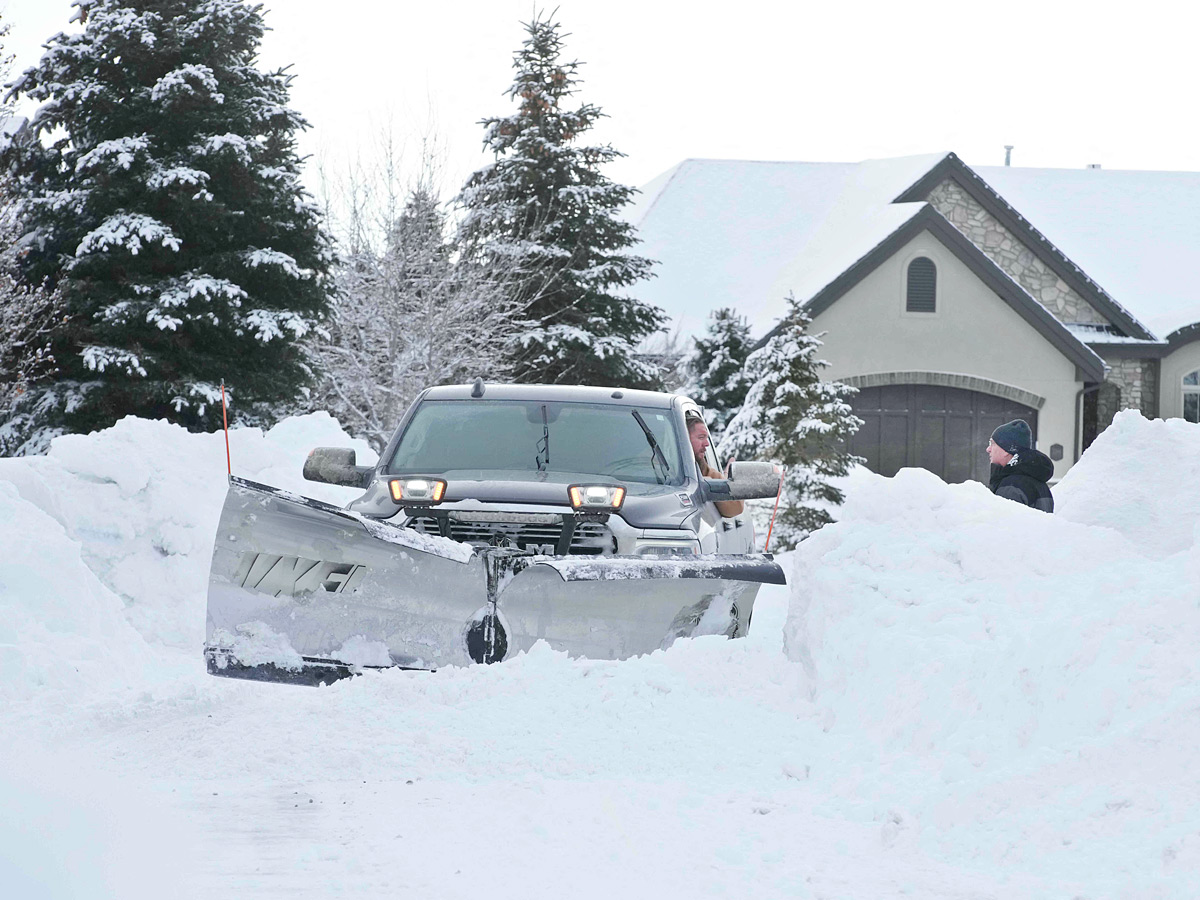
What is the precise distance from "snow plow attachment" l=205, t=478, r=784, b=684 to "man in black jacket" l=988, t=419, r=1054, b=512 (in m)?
3.11

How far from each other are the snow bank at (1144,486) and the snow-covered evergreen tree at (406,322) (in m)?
14.6

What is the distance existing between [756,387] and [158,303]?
838 centimetres

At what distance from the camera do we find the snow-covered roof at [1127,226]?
30.4m

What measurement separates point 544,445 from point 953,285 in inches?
839

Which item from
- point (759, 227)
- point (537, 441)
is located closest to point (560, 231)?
point (759, 227)

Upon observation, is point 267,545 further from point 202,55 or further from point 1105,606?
point 202,55

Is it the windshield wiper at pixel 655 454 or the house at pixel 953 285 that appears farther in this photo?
the house at pixel 953 285

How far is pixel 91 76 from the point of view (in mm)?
18922

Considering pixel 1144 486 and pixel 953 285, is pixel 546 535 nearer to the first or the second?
pixel 1144 486

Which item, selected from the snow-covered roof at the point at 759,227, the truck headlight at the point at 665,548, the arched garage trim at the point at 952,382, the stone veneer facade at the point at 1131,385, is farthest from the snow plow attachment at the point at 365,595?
the stone veneer facade at the point at 1131,385

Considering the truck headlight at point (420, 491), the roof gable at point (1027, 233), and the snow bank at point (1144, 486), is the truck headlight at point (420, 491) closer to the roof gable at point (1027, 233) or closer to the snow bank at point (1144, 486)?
the snow bank at point (1144, 486)

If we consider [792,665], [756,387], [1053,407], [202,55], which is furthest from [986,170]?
[792,665]

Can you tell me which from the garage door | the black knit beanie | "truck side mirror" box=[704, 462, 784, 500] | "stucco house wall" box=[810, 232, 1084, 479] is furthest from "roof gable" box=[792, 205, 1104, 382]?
"truck side mirror" box=[704, 462, 784, 500]

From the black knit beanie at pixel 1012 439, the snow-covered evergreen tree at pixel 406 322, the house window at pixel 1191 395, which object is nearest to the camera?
the black knit beanie at pixel 1012 439
